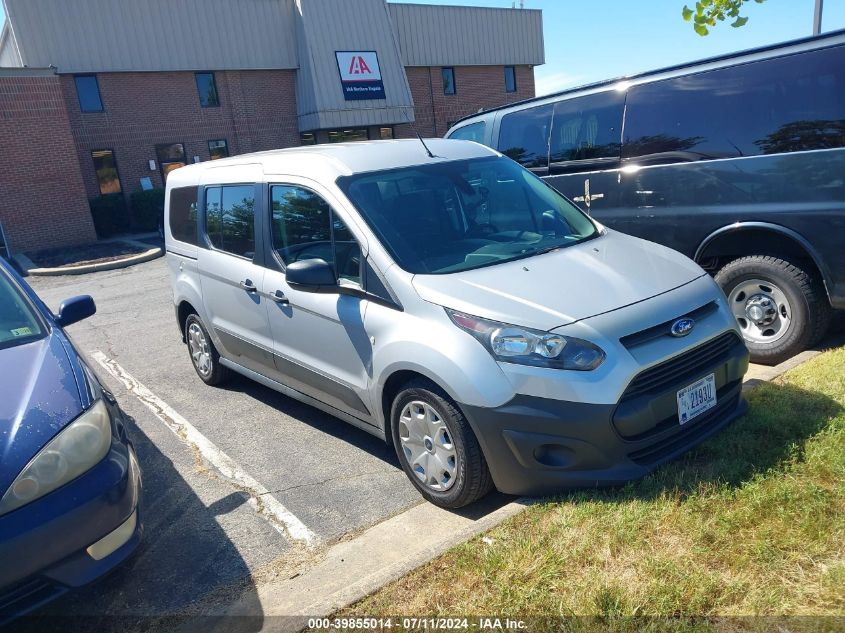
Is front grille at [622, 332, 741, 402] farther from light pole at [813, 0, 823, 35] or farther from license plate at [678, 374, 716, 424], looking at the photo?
light pole at [813, 0, 823, 35]

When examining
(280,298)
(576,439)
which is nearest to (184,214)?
(280,298)

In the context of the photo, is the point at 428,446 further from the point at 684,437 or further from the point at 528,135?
the point at 528,135

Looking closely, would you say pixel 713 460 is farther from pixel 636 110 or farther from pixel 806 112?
pixel 636 110

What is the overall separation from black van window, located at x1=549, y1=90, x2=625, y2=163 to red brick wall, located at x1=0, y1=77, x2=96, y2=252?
1769cm

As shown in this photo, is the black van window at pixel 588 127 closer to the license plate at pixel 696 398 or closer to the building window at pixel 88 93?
the license plate at pixel 696 398

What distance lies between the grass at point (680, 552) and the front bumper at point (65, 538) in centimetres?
111

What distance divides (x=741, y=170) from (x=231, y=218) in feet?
12.5

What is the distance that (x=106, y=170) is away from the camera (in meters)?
22.5

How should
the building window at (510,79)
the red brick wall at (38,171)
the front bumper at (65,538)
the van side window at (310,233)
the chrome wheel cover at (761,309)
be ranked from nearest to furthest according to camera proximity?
1. the front bumper at (65,538)
2. the van side window at (310,233)
3. the chrome wheel cover at (761,309)
4. the red brick wall at (38,171)
5. the building window at (510,79)

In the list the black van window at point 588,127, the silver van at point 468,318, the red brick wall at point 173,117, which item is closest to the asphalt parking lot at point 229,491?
the silver van at point 468,318

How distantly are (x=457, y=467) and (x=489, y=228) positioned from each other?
158 cm

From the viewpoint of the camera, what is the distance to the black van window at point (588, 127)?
5641 millimetres

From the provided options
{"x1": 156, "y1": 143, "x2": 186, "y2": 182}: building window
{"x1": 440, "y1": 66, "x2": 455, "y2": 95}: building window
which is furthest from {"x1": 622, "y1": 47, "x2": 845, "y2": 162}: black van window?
{"x1": 440, "y1": 66, "x2": 455, "y2": 95}: building window

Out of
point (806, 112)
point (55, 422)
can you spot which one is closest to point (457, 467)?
point (55, 422)
